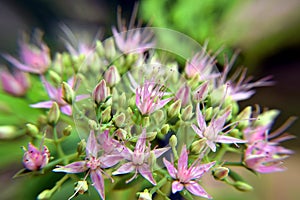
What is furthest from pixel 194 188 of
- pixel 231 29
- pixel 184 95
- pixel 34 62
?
pixel 231 29

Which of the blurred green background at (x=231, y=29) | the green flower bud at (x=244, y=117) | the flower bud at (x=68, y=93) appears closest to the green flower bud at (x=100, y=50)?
the flower bud at (x=68, y=93)

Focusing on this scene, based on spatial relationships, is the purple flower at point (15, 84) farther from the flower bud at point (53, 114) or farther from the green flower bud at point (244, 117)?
the green flower bud at point (244, 117)

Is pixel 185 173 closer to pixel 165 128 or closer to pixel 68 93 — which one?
pixel 165 128

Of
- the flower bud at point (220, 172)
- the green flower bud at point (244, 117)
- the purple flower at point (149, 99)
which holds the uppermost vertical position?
the purple flower at point (149, 99)

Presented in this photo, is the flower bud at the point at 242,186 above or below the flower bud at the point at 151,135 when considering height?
below

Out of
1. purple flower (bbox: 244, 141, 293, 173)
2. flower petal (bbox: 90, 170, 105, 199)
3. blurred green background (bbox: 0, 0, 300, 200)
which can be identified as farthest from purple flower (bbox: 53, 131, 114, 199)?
blurred green background (bbox: 0, 0, 300, 200)

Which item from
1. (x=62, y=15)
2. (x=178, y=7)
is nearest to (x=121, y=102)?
(x=178, y=7)
